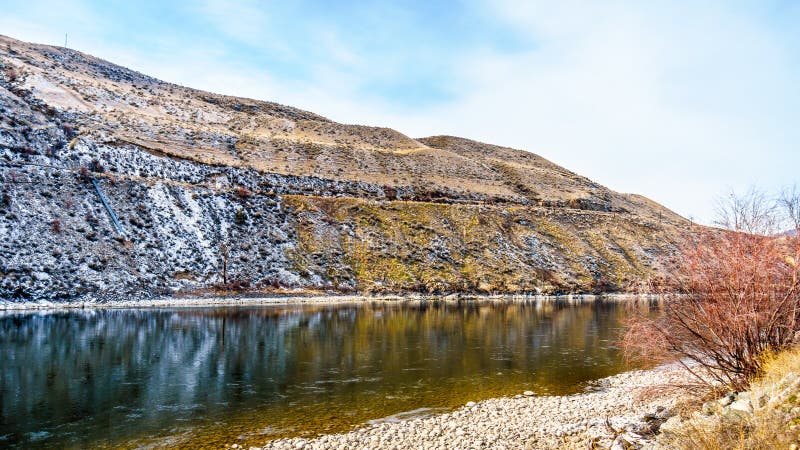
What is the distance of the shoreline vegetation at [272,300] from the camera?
45.4m

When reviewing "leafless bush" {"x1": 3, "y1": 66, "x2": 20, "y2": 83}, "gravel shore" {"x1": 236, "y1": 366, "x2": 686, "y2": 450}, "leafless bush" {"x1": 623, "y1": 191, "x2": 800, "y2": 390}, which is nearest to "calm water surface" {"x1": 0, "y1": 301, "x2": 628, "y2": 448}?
"gravel shore" {"x1": 236, "y1": 366, "x2": 686, "y2": 450}

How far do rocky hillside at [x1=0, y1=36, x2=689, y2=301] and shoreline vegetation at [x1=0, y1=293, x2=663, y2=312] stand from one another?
4.36 feet

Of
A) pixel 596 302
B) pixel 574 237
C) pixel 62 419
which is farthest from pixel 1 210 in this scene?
pixel 574 237

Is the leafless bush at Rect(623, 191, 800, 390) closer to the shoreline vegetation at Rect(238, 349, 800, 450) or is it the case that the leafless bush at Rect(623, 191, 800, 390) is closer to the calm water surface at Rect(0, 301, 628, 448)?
the shoreline vegetation at Rect(238, 349, 800, 450)

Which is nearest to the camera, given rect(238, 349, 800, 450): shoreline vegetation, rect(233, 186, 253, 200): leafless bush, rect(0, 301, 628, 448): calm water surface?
rect(238, 349, 800, 450): shoreline vegetation

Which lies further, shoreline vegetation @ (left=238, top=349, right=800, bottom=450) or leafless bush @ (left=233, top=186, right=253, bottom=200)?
leafless bush @ (left=233, top=186, right=253, bottom=200)

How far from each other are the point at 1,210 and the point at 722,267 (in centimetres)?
5975

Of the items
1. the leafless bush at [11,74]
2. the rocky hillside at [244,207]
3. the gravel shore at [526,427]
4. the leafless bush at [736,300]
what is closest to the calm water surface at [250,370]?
the gravel shore at [526,427]

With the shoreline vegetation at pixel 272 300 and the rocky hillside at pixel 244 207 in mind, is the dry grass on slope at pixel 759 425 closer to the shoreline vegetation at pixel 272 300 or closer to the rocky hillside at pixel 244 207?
the shoreline vegetation at pixel 272 300

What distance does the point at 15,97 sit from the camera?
232 ft

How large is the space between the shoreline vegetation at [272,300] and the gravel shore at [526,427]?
17726mm

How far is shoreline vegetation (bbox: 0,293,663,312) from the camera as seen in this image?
4537cm

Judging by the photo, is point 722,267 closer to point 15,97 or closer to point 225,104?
point 15,97

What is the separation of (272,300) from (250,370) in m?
33.8
